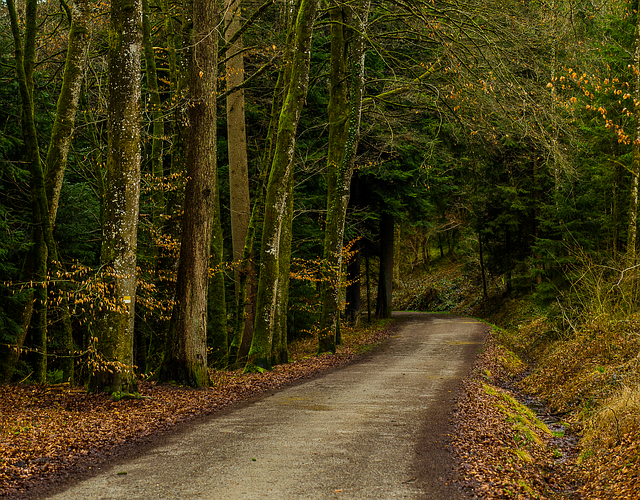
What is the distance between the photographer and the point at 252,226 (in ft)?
51.3

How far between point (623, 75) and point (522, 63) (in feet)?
31.8

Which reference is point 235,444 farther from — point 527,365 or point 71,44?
point 527,365

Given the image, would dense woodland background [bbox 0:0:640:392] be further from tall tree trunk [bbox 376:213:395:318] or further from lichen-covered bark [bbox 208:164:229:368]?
tall tree trunk [bbox 376:213:395:318]

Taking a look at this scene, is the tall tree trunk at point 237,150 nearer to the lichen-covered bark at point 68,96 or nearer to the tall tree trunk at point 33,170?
the lichen-covered bark at point 68,96

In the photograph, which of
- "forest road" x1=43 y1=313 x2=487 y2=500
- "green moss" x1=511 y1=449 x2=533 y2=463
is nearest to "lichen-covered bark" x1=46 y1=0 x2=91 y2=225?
"forest road" x1=43 y1=313 x2=487 y2=500

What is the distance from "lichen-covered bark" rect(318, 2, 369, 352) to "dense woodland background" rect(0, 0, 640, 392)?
0.21 feet

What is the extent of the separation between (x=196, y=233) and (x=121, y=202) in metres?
1.79

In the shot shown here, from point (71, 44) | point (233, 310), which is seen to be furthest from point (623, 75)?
point (71, 44)

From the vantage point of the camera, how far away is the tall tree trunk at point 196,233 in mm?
10570

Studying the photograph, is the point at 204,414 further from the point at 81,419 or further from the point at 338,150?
the point at 338,150

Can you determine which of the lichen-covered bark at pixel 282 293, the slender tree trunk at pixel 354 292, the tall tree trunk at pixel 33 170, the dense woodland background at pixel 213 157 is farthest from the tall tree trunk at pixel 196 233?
the slender tree trunk at pixel 354 292

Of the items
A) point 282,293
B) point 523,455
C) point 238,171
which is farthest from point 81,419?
point 238,171

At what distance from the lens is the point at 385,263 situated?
2938cm

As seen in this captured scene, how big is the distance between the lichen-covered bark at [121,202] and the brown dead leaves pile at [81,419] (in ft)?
2.19
